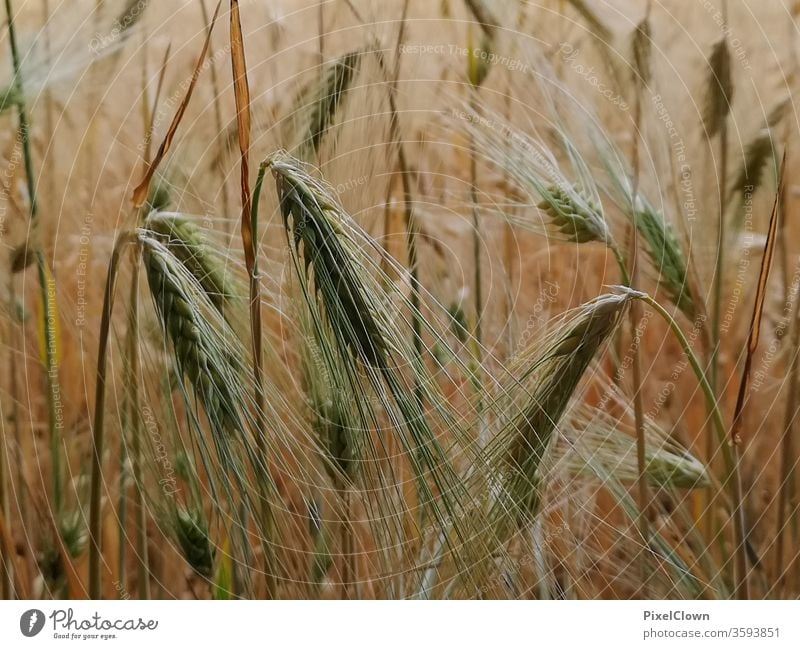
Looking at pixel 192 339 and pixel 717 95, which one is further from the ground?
pixel 717 95

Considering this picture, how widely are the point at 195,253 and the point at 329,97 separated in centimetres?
23

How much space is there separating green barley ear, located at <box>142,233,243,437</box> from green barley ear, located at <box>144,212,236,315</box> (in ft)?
0.11

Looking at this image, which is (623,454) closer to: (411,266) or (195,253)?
(411,266)

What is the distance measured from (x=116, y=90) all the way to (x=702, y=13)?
68 cm

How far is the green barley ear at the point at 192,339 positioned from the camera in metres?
0.62

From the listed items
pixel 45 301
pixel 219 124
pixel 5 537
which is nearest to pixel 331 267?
pixel 219 124

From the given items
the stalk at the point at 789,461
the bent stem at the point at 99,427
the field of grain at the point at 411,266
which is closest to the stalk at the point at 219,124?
the field of grain at the point at 411,266

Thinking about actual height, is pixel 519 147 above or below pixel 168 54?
below

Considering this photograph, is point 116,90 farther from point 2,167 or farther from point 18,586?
point 18,586

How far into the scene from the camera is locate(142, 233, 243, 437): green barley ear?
24.3 inches

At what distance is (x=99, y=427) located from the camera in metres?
0.67

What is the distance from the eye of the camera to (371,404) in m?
0.65
